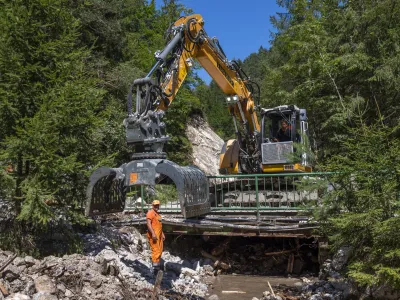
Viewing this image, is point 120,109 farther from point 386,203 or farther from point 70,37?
point 386,203

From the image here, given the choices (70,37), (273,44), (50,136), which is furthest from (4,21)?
(273,44)

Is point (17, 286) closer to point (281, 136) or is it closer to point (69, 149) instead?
point (69, 149)

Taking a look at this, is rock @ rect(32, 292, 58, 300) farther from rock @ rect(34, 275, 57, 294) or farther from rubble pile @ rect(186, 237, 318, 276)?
rubble pile @ rect(186, 237, 318, 276)

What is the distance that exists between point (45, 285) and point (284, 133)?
24.3 ft

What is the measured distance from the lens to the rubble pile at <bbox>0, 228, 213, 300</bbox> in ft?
22.0

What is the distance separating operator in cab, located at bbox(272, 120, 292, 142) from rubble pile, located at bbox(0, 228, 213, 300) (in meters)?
3.92

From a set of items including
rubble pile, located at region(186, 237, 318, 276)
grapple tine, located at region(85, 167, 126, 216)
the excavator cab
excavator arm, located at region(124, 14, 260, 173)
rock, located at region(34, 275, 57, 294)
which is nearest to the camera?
rock, located at region(34, 275, 57, 294)

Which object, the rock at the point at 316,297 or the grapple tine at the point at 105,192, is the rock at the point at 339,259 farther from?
the grapple tine at the point at 105,192

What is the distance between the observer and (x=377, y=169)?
6.91 m

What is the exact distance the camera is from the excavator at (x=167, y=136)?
728 centimetres

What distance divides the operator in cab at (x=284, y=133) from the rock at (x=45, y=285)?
23.3ft

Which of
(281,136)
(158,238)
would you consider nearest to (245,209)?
(281,136)

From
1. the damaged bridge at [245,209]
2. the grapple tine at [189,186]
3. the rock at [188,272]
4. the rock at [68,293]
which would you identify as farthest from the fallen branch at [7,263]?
the rock at [188,272]

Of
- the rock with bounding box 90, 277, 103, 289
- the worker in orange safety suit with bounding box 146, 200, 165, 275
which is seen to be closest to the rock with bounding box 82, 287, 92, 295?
the rock with bounding box 90, 277, 103, 289
